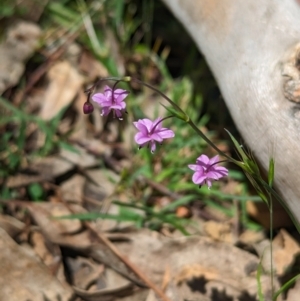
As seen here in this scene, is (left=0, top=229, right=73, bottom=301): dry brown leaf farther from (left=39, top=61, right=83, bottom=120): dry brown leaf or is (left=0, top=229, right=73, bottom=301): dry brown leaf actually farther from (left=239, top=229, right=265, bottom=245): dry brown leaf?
(left=39, top=61, right=83, bottom=120): dry brown leaf

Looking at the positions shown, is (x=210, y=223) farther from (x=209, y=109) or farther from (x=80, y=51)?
(x=80, y=51)

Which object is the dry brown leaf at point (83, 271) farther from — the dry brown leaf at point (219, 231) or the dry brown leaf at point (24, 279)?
the dry brown leaf at point (219, 231)

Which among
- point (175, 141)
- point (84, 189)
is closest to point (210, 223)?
point (175, 141)

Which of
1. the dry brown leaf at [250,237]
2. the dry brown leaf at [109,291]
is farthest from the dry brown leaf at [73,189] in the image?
the dry brown leaf at [250,237]

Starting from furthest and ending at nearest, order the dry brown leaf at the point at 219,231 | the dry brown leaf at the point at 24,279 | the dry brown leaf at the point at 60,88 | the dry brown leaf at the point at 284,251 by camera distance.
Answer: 1. the dry brown leaf at the point at 60,88
2. the dry brown leaf at the point at 219,231
3. the dry brown leaf at the point at 284,251
4. the dry brown leaf at the point at 24,279

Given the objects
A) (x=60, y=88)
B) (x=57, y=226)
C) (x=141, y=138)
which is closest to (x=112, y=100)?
(x=141, y=138)

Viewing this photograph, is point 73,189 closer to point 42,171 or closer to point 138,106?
point 42,171

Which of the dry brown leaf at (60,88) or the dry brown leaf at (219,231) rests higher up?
the dry brown leaf at (219,231)
